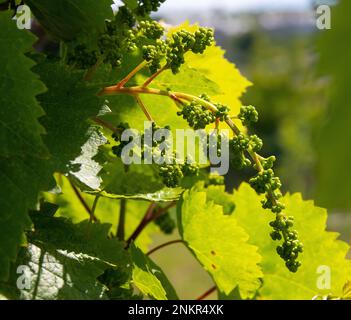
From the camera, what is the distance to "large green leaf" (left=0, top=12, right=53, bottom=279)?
0.63m

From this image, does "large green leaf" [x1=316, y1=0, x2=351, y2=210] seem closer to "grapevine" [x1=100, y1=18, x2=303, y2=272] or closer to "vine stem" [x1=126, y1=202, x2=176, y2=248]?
"grapevine" [x1=100, y1=18, x2=303, y2=272]

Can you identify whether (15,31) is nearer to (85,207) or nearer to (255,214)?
(85,207)

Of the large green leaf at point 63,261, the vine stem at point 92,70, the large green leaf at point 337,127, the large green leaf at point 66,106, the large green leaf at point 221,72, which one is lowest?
Result: the large green leaf at point 337,127

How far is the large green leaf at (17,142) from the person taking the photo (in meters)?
0.63

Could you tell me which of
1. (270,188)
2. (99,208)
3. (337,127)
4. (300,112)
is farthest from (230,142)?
(300,112)

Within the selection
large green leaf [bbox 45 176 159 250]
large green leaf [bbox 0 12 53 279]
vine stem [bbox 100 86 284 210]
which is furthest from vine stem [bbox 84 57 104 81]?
large green leaf [bbox 45 176 159 250]

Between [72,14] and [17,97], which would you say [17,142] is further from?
[72,14]

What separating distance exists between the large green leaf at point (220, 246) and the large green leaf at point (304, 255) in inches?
3.6

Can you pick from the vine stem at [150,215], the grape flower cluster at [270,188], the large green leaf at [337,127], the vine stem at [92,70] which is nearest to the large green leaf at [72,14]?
the vine stem at [92,70]

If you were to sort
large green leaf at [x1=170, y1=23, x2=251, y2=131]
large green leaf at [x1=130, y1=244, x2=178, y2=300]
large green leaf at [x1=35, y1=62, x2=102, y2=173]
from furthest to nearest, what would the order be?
1. large green leaf at [x1=170, y1=23, x2=251, y2=131]
2. large green leaf at [x1=130, y1=244, x2=178, y2=300]
3. large green leaf at [x1=35, y1=62, x2=102, y2=173]

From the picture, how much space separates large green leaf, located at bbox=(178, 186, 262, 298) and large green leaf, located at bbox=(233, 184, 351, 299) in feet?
0.30

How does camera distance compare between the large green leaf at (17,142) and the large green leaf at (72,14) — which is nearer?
the large green leaf at (17,142)

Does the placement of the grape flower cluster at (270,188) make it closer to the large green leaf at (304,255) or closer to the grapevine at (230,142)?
the grapevine at (230,142)

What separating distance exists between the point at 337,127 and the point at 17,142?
466mm
